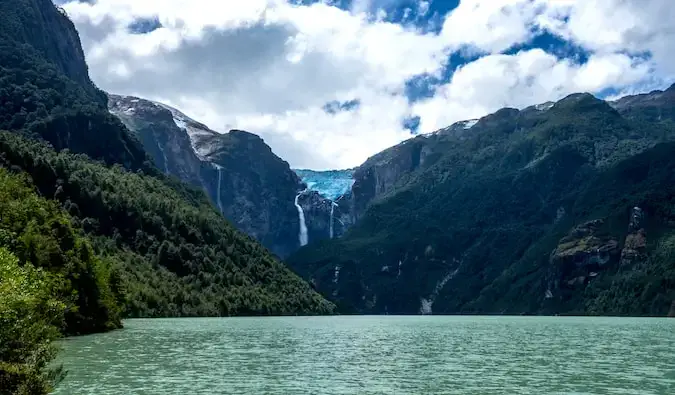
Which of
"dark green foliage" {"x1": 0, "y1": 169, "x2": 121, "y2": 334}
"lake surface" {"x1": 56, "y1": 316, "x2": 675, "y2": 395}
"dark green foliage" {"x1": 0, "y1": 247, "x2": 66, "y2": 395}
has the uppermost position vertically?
"dark green foliage" {"x1": 0, "y1": 169, "x2": 121, "y2": 334}

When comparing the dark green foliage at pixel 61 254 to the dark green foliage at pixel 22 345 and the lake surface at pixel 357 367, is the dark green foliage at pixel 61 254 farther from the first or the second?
the dark green foliage at pixel 22 345

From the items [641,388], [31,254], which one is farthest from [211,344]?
[641,388]

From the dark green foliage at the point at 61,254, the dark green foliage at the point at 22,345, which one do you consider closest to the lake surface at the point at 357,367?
the dark green foliage at the point at 22,345

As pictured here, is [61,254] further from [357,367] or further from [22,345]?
[22,345]

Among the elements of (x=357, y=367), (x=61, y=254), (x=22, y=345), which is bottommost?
(x=357, y=367)

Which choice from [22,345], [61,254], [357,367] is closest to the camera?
[22,345]

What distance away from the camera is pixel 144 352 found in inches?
3110

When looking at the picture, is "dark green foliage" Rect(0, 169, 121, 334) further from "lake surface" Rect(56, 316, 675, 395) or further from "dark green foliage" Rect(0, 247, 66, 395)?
"dark green foliage" Rect(0, 247, 66, 395)

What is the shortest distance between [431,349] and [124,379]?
151 feet

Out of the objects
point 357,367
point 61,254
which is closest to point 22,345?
point 357,367

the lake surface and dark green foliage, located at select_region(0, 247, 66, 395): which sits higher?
dark green foliage, located at select_region(0, 247, 66, 395)

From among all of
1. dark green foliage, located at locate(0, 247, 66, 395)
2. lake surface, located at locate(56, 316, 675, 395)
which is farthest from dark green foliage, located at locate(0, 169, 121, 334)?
dark green foliage, located at locate(0, 247, 66, 395)

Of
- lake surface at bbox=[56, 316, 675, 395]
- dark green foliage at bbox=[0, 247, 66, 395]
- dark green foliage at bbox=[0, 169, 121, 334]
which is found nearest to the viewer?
dark green foliage at bbox=[0, 247, 66, 395]

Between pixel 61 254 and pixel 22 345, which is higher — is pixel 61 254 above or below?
above
